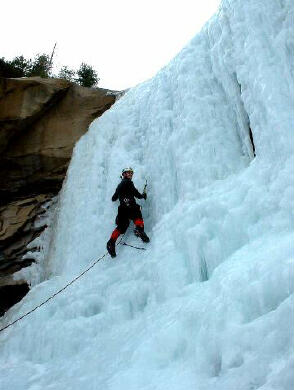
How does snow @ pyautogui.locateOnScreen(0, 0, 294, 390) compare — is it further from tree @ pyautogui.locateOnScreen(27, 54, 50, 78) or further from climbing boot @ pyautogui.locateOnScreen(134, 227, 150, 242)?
tree @ pyautogui.locateOnScreen(27, 54, 50, 78)

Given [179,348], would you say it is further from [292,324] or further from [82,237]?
[82,237]

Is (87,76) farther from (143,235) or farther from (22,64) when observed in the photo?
(143,235)

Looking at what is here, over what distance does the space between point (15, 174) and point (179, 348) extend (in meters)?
8.71

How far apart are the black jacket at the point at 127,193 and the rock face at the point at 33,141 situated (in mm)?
4699

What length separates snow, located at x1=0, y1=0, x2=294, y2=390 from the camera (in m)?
3.64

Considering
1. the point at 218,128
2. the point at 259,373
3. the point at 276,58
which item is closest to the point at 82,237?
the point at 218,128

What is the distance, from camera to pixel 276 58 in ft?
16.8

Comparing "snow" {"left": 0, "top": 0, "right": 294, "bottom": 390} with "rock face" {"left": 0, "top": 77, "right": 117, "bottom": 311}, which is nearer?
"snow" {"left": 0, "top": 0, "right": 294, "bottom": 390}

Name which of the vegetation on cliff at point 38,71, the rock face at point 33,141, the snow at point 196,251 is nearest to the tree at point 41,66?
the vegetation on cliff at point 38,71

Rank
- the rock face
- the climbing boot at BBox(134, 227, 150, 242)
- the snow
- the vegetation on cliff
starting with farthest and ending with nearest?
the vegetation on cliff < the rock face < the climbing boot at BBox(134, 227, 150, 242) < the snow


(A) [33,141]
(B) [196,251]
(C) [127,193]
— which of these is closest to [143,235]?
(C) [127,193]

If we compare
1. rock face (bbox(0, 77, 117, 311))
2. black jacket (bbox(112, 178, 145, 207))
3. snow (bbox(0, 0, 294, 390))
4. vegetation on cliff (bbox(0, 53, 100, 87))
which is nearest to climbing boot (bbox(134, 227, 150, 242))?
snow (bbox(0, 0, 294, 390))

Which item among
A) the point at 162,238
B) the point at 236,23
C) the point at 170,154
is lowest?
the point at 162,238

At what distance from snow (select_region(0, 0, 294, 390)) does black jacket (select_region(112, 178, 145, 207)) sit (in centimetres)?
33
